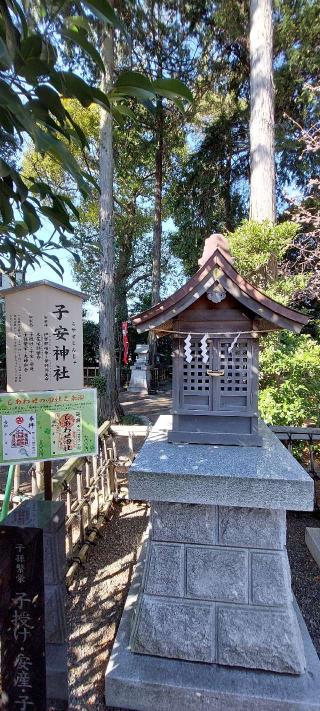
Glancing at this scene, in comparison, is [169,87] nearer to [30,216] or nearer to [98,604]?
[30,216]

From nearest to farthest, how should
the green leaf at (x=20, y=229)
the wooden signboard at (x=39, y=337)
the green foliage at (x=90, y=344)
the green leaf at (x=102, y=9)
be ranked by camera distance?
the green leaf at (x=102, y=9)
the green leaf at (x=20, y=229)
the wooden signboard at (x=39, y=337)
the green foliage at (x=90, y=344)

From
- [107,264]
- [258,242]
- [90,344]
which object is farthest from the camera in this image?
[90,344]

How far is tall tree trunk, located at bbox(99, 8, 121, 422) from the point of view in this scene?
324 inches

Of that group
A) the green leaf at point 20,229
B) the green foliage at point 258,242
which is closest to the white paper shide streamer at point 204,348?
the green leaf at point 20,229

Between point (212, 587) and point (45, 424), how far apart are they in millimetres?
1535

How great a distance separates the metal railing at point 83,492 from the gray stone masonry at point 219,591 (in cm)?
103

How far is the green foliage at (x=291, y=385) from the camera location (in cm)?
504

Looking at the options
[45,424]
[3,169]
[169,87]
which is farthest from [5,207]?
[45,424]

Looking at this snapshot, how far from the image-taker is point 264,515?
2.37m

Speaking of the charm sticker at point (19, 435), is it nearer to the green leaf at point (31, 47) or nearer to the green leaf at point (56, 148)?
the green leaf at point (56, 148)

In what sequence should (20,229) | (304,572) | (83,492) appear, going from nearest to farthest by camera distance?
(20,229)
(304,572)
(83,492)

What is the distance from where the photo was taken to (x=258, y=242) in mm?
5305

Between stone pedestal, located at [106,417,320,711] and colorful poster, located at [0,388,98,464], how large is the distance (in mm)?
418

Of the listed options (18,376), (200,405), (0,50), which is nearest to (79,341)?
(18,376)
